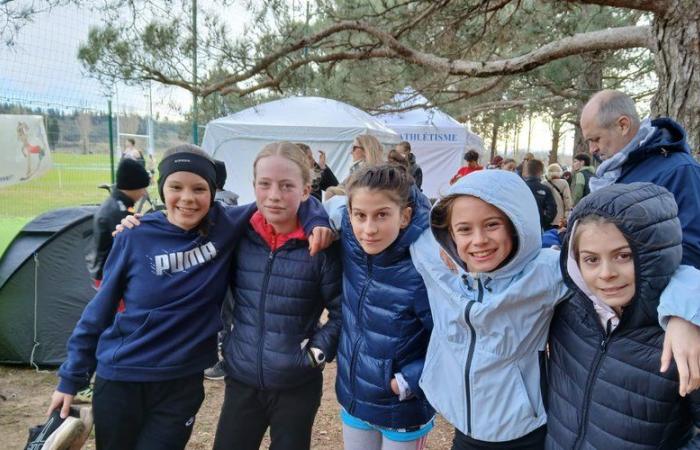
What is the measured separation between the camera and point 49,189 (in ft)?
27.9

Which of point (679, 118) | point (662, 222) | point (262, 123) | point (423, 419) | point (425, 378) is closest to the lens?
point (662, 222)

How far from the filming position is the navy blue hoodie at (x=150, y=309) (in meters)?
1.77

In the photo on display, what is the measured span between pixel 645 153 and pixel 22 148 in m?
5.86

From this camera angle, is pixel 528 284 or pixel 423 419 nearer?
pixel 528 284

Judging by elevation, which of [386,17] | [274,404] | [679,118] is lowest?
[274,404]

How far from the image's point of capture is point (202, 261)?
1.86m

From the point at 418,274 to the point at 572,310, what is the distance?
50 cm

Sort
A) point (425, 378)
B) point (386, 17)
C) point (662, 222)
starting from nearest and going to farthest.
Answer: point (662, 222)
point (425, 378)
point (386, 17)

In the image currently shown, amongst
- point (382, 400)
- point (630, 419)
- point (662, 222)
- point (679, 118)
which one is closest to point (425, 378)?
point (382, 400)

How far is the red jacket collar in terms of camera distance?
1848mm

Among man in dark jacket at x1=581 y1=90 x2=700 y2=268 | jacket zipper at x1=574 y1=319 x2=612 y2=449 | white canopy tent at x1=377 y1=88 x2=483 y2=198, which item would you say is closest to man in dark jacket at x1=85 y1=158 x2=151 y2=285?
man in dark jacket at x1=581 y1=90 x2=700 y2=268

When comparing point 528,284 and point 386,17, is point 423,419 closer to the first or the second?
point 528,284

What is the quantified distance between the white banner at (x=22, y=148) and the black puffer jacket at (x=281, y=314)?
4634mm

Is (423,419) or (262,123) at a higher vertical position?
(262,123)
